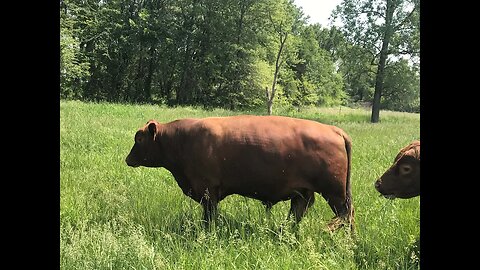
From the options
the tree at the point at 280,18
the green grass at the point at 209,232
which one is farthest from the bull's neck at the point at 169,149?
the tree at the point at 280,18

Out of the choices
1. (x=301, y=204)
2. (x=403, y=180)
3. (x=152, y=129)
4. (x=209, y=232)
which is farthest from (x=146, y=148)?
(x=403, y=180)

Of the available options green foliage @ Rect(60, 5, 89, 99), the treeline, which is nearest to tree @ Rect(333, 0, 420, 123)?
the treeline

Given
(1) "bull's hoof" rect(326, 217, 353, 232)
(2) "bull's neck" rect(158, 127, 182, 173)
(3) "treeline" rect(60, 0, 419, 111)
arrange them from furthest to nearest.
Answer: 1. (3) "treeline" rect(60, 0, 419, 111)
2. (2) "bull's neck" rect(158, 127, 182, 173)
3. (1) "bull's hoof" rect(326, 217, 353, 232)

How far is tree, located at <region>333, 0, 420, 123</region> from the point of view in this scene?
980 inches

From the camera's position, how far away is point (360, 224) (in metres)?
3.96

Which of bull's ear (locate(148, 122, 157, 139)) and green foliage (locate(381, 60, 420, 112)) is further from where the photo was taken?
green foliage (locate(381, 60, 420, 112))

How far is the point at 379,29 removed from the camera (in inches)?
1017

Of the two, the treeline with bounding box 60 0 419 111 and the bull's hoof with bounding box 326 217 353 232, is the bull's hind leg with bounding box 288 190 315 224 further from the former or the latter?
the treeline with bounding box 60 0 419 111

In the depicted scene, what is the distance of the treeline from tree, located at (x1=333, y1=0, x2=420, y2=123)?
826cm

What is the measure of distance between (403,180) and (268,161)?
121 centimetres

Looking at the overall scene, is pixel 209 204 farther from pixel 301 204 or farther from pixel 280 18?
pixel 280 18
